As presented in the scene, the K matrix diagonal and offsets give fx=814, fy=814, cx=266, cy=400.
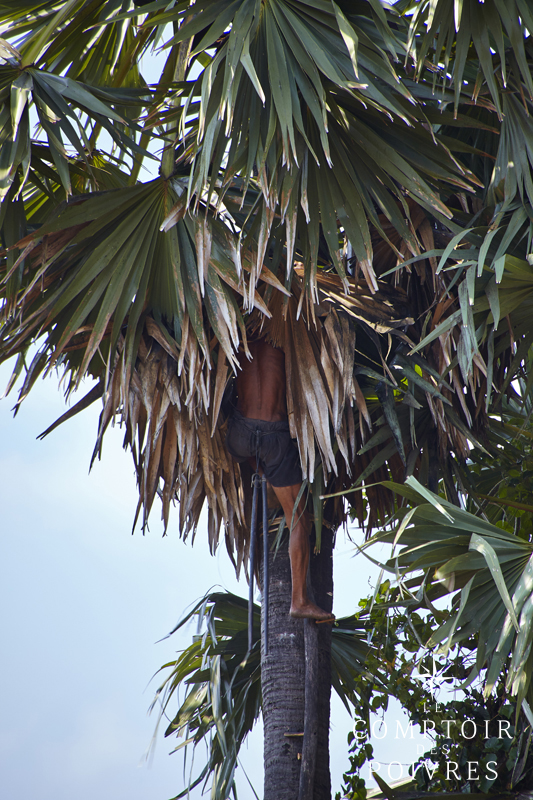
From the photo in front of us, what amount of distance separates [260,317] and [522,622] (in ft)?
6.06

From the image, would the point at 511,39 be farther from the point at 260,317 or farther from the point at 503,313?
the point at 260,317

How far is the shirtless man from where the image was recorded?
12.5 feet

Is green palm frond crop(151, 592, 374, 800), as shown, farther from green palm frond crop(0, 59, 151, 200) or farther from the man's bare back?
green palm frond crop(0, 59, 151, 200)

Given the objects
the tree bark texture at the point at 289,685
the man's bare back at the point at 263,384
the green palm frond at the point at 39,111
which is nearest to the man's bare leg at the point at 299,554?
the tree bark texture at the point at 289,685

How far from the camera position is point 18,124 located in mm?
3051

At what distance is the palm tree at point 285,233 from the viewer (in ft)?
9.79

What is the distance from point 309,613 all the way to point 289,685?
0.38 m

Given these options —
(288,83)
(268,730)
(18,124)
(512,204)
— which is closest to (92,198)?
(18,124)

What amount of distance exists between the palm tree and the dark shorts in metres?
0.14

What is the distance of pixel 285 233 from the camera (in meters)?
3.48

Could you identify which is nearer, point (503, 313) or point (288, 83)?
point (288, 83)

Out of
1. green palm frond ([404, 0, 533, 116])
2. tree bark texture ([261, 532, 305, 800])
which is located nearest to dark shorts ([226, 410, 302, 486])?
tree bark texture ([261, 532, 305, 800])

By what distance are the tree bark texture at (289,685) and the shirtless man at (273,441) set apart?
243 mm

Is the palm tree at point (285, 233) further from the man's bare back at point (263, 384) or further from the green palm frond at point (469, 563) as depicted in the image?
the green palm frond at point (469, 563)
